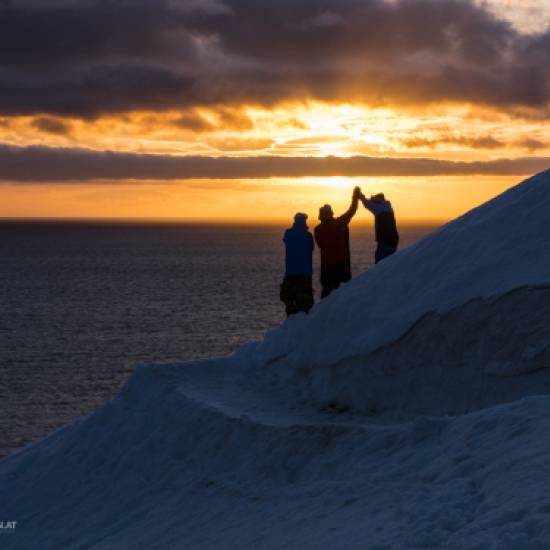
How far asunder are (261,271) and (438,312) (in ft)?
326

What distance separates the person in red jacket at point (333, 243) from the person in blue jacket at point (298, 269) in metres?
0.27

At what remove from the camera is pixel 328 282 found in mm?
12438

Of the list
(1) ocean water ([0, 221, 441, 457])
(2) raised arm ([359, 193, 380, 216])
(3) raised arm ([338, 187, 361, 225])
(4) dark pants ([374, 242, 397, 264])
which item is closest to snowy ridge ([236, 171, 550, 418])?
(3) raised arm ([338, 187, 361, 225])

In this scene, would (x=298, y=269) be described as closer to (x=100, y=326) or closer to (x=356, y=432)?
(x=356, y=432)

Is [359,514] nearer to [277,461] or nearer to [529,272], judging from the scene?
[277,461]

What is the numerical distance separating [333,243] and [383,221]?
139 cm

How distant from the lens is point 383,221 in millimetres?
12852

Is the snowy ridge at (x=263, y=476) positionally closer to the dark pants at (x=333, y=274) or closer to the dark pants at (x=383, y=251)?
the dark pants at (x=333, y=274)

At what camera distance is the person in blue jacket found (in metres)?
12.2

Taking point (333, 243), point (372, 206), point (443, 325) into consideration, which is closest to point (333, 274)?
Result: point (333, 243)

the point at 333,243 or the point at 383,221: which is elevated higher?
the point at 383,221

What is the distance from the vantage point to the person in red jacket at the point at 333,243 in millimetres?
12133

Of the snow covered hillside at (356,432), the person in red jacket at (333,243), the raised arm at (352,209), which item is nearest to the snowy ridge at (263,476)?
the snow covered hillside at (356,432)

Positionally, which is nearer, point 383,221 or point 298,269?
point 298,269
